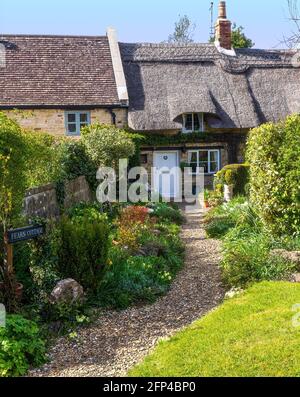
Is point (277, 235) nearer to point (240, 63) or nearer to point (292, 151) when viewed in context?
point (292, 151)

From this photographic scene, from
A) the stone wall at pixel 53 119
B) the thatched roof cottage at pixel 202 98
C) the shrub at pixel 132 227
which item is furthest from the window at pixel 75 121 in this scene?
the shrub at pixel 132 227

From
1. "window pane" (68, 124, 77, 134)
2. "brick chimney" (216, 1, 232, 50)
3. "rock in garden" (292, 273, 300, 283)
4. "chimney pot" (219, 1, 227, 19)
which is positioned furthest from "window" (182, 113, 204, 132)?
"rock in garden" (292, 273, 300, 283)

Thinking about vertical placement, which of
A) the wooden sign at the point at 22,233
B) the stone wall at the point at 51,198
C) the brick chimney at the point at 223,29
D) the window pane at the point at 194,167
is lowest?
the wooden sign at the point at 22,233

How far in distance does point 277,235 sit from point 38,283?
5071 mm

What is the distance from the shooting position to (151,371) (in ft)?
17.3

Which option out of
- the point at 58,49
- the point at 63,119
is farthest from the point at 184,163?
the point at 58,49

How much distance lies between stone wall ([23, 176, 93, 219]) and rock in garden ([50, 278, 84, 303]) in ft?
8.92

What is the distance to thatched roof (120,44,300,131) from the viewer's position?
20.5 metres

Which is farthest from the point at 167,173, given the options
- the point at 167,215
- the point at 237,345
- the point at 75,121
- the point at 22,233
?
the point at 237,345

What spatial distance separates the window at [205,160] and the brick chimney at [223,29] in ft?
19.9

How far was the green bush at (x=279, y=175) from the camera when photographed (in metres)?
9.64

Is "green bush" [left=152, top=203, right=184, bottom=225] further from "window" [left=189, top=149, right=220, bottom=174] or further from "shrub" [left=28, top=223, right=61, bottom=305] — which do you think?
"shrub" [left=28, top=223, right=61, bottom=305]

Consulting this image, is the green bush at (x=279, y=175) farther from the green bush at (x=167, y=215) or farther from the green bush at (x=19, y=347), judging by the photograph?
the green bush at (x=19, y=347)

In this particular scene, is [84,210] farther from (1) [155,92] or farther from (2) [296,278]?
(1) [155,92]
